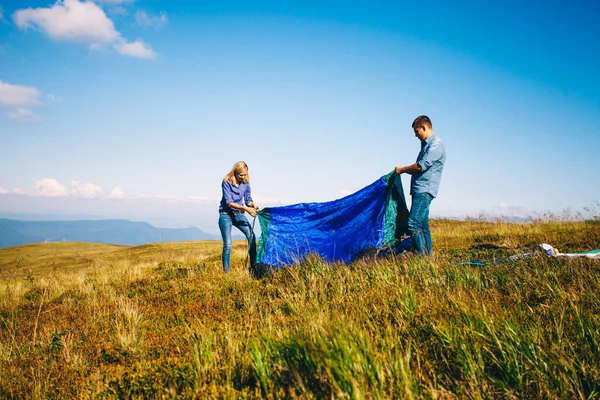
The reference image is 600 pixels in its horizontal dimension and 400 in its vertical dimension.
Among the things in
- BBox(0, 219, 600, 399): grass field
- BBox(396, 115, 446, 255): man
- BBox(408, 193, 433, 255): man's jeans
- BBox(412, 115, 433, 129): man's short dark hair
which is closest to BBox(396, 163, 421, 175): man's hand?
BBox(396, 115, 446, 255): man

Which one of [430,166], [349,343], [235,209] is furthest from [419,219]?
[349,343]

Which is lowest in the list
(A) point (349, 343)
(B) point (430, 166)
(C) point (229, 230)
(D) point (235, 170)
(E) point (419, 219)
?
(A) point (349, 343)

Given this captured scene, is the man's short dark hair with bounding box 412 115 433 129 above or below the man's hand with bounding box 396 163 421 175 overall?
above

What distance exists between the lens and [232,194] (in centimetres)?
846

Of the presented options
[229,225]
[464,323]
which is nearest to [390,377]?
[464,323]

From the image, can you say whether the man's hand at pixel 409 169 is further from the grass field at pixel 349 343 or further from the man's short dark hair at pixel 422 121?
the grass field at pixel 349 343

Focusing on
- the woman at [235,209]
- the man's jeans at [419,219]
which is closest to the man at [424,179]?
the man's jeans at [419,219]

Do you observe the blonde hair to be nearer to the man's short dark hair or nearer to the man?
the man

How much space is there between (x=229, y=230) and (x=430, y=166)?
505cm

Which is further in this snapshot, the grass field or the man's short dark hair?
the man's short dark hair

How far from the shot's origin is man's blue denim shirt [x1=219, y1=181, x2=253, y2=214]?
8.28 metres

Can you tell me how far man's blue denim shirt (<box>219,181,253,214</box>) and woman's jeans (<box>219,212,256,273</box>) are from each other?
0.16m

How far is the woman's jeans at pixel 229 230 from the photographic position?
27.1 feet

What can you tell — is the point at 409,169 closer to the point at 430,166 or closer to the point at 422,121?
the point at 430,166
